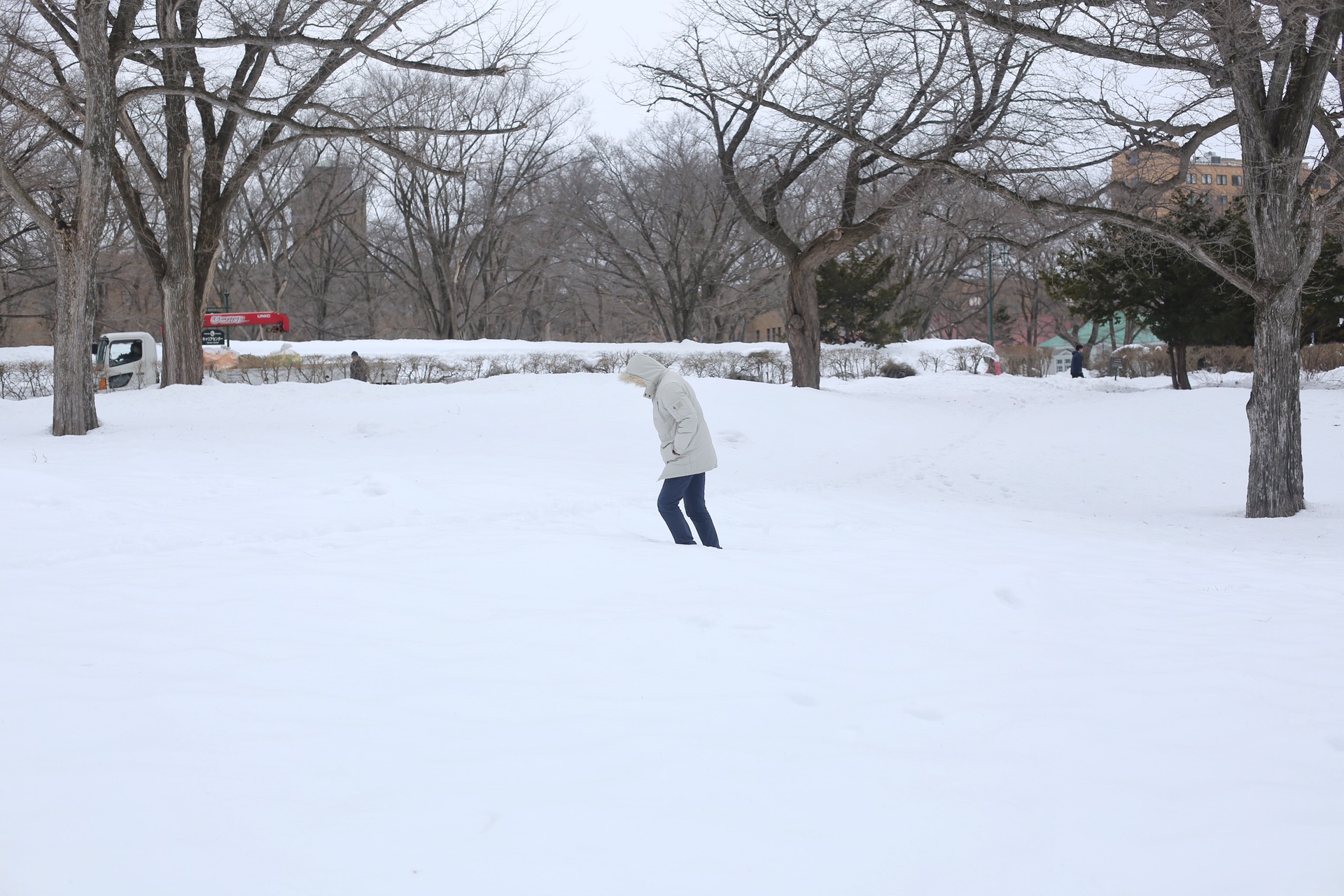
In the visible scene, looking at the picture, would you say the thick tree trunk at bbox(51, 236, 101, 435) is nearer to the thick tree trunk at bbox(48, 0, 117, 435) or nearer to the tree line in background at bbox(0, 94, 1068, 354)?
the thick tree trunk at bbox(48, 0, 117, 435)

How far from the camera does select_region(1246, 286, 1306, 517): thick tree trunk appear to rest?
10125mm

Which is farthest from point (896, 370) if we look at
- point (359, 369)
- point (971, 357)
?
point (359, 369)

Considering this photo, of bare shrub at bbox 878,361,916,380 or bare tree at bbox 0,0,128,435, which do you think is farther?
bare shrub at bbox 878,361,916,380

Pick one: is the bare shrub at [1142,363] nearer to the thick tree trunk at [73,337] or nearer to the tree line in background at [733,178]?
the tree line in background at [733,178]

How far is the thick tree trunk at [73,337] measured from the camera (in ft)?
40.9

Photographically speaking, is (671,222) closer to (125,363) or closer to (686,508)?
(125,363)

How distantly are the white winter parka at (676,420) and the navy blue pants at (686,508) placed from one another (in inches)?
4.0

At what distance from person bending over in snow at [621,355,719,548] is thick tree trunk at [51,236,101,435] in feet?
31.0

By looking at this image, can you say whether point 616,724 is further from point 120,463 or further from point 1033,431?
point 1033,431

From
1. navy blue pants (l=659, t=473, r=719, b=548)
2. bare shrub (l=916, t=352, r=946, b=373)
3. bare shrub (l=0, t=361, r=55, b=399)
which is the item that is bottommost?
navy blue pants (l=659, t=473, r=719, b=548)

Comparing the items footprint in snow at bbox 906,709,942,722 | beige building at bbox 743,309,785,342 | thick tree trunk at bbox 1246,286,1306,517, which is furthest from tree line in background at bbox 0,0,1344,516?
beige building at bbox 743,309,785,342

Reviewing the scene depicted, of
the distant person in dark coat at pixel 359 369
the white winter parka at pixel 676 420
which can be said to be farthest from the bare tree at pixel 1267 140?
the distant person in dark coat at pixel 359 369

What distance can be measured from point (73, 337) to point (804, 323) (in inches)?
537

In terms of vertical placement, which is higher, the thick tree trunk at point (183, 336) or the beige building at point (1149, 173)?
the beige building at point (1149, 173)
